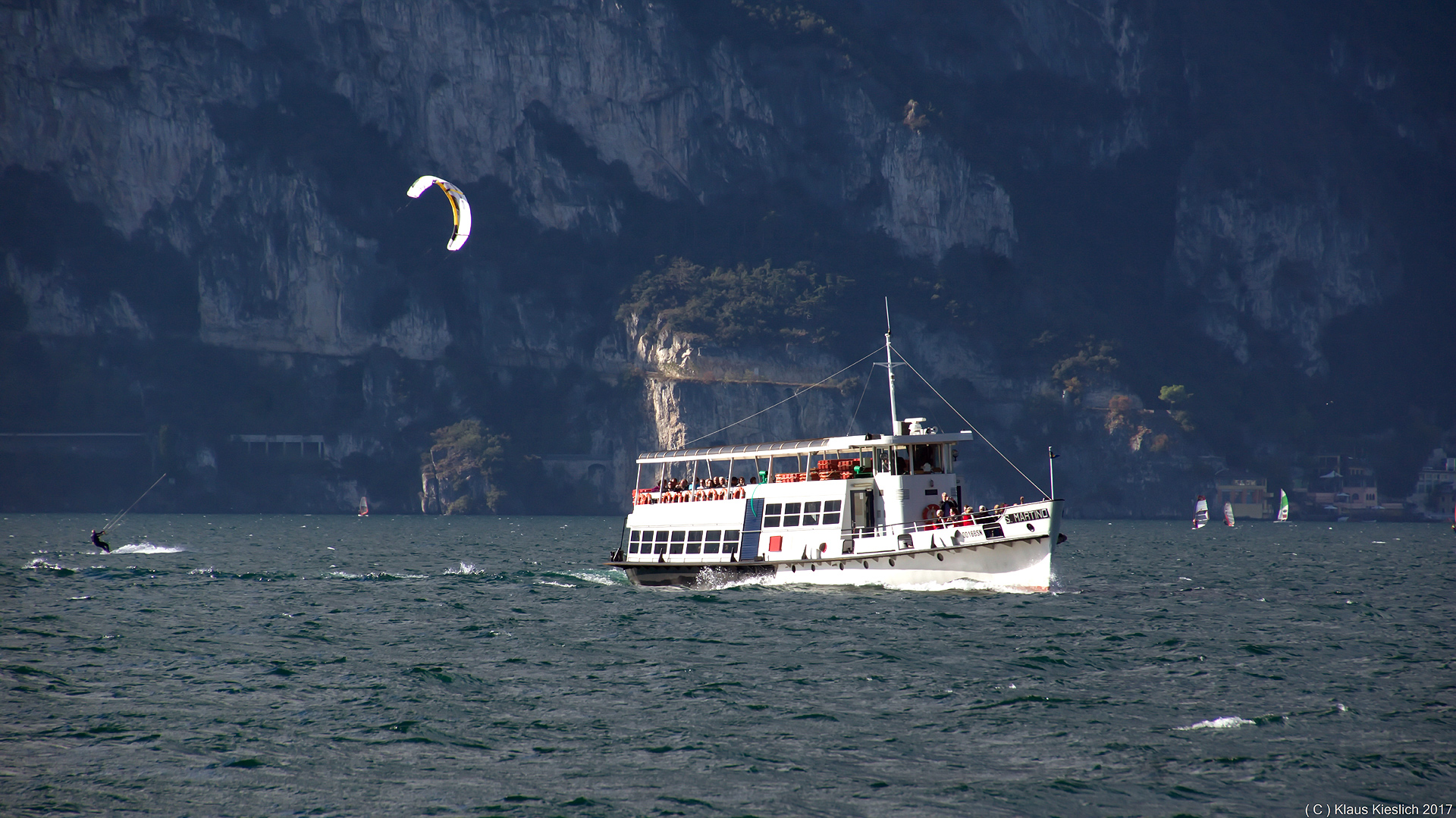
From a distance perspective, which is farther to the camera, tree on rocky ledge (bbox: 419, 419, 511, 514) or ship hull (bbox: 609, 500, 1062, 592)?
tree on rocky ledge (bbox: 419, 419, 511, 514)

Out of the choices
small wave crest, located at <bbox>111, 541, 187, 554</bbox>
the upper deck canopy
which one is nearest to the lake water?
the upper deck canopy

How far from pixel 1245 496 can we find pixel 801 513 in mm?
168271

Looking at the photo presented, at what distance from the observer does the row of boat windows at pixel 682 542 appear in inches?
1923

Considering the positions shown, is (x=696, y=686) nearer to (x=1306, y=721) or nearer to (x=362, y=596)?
(x=1306, y=721)

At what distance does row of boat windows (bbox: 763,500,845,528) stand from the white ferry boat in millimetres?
40

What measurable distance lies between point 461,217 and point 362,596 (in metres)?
20.3

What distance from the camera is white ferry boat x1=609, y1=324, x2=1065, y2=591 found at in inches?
1670

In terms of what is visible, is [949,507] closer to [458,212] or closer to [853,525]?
[853,525]

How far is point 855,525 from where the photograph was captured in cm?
4572

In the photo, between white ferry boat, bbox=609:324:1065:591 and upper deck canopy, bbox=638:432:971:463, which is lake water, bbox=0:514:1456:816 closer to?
white ferry boat, bbox=609:324:1065:591

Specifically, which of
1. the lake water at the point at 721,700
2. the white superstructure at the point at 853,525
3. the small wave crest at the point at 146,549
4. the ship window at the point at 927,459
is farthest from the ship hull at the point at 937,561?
the small wave crest at the point at 146,549

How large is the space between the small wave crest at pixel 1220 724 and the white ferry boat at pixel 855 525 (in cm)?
1396

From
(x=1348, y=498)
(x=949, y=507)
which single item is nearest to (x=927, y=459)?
(x=949, y=507)

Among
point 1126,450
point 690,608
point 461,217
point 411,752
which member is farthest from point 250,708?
point 1126,450
